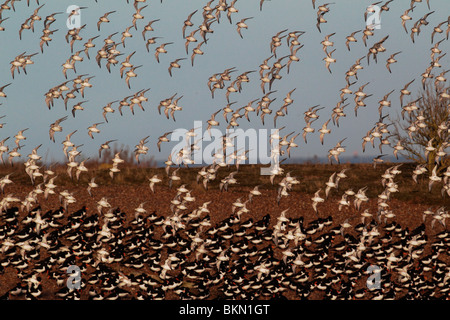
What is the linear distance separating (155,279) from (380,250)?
13678mm

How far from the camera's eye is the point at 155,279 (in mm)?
37656

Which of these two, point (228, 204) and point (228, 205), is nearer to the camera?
point (228, 205)

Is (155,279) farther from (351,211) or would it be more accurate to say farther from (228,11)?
(228,11)

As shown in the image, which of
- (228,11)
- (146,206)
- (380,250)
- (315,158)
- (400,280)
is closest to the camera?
(400,280)

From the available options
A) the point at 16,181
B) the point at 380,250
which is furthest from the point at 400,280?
the point at 16,181
